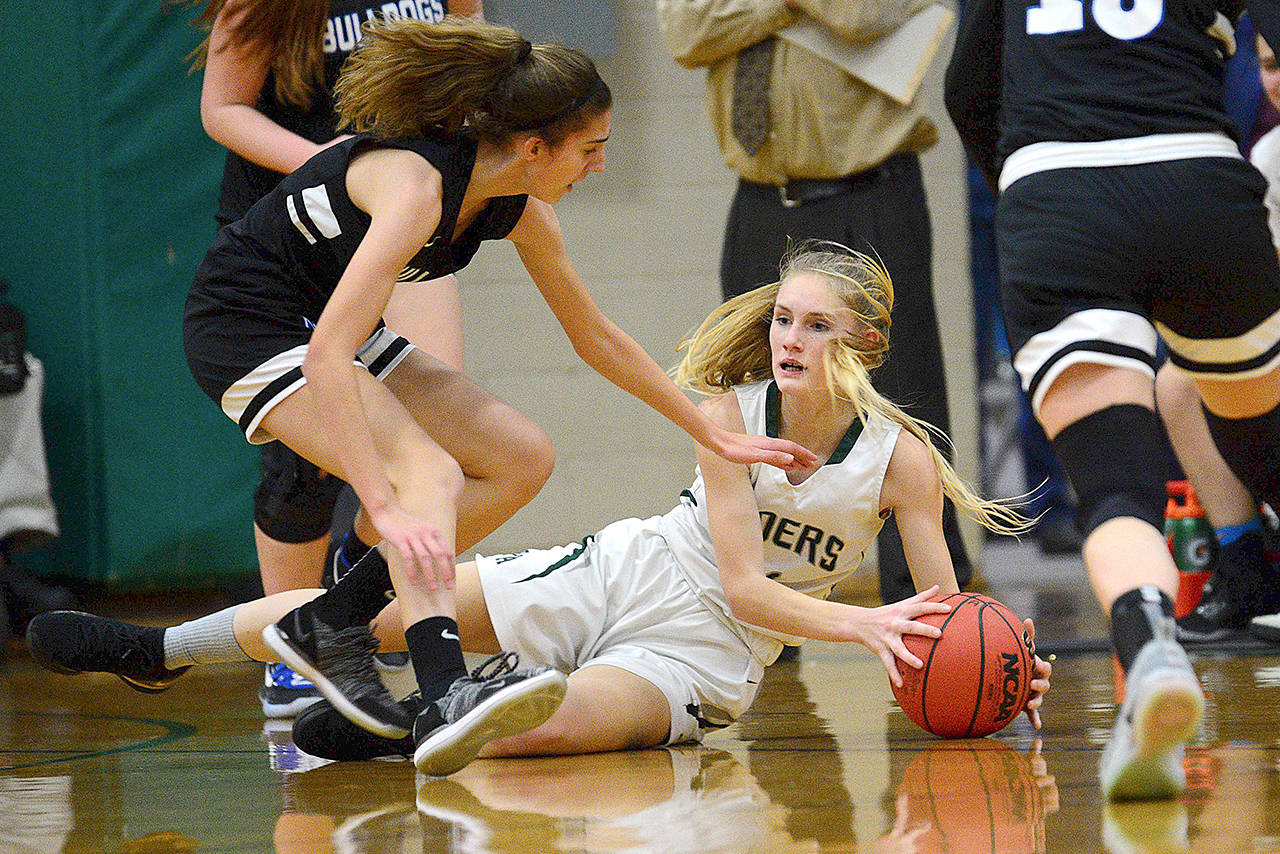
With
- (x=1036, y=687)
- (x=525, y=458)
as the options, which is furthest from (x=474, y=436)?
(x=1036, y=687)

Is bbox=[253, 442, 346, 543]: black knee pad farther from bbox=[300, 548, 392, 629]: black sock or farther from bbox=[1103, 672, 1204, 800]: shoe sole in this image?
bbox=[1103, 672, 1204, 800]: shoe sole

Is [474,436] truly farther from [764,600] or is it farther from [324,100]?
[324,100]

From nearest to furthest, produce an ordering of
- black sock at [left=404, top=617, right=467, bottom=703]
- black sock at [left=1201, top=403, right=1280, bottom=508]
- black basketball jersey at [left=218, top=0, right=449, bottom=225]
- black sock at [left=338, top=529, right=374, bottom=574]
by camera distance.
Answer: black sock at [left=404, top=617, right=467, bottom=703] → black sock at [left=1201, top=403, right=1280, bottom=508] → black sock at [left=338, top=529, right=374, bottom=574] → black basketball jersey at [left=218, top=0, right=449, bottom=225]

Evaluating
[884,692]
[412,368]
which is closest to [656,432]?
[884,692]

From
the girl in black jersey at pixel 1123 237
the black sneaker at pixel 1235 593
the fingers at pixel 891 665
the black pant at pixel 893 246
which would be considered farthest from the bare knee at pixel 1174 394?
the fingers at pixel 891 665

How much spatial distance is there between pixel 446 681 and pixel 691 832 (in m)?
0.58

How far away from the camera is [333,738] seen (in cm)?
252

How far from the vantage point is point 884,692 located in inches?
127

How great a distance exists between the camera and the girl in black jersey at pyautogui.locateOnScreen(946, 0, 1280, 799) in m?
2.17

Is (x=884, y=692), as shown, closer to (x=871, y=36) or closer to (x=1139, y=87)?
(x=1139, y=87)

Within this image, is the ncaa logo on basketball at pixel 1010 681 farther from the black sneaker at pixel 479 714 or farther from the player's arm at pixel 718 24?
the player's arm at pixel 718 24

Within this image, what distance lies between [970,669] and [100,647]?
1.58m

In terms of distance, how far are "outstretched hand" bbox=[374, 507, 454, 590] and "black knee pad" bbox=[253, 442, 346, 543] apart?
46.1 inches

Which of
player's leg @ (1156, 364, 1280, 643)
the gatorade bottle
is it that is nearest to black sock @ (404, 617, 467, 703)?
player's leg @ (1156, 364, 1280, 643)
